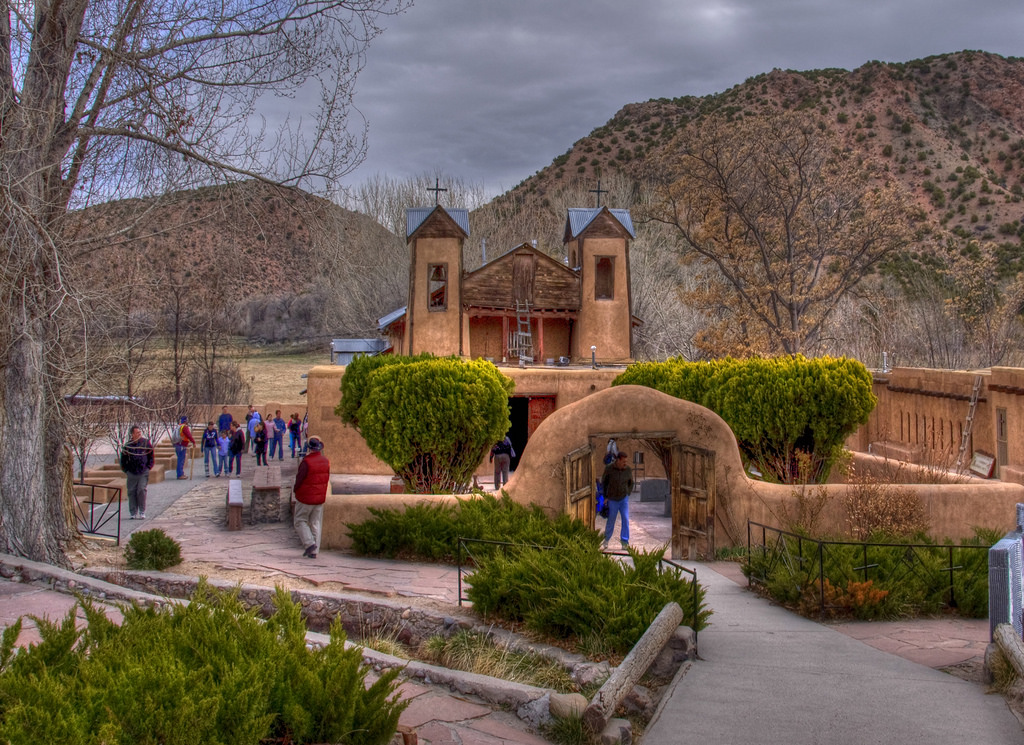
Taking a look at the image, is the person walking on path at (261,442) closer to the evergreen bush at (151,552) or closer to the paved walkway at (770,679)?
the paved walkway at (770,679)

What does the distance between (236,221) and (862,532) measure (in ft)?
33.6

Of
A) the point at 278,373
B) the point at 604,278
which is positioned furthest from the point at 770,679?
the point at 278,373

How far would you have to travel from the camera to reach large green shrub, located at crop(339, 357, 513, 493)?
15.1m

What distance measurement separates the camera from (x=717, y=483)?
47.3 ft

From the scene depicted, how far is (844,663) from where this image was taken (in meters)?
7.99

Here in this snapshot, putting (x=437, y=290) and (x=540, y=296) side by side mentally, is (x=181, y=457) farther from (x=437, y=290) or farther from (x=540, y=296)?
(x=540, y=296)

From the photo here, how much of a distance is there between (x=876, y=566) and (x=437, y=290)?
2190 centimetres

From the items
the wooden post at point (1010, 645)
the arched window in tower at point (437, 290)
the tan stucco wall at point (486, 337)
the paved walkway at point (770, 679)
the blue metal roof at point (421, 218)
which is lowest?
the paved walkway at point (770, 679)

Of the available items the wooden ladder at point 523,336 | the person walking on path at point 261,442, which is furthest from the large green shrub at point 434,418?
the wooden ladder at point 523,336

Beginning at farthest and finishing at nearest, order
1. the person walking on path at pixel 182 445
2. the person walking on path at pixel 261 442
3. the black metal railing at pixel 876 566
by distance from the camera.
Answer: the person walking on path at pixel 261 442 < the person walking on path at pixel 182 445 < the black metal railing at pixel 876 566

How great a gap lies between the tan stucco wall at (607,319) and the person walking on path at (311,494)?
709 inches

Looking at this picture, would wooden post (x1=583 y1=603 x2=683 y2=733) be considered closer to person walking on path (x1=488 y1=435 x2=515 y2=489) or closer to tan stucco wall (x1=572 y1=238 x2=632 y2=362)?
person walking on path (x1=488 y1=435 x2=515 y2=489)

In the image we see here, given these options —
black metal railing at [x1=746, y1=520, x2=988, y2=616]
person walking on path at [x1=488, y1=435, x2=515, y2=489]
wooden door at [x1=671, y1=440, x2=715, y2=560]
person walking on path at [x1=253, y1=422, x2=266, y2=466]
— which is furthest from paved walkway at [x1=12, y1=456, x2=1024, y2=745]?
person walking on path at [x1=253, y1=422, x2=266, y2=466]

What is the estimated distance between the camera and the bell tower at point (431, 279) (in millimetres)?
28281
